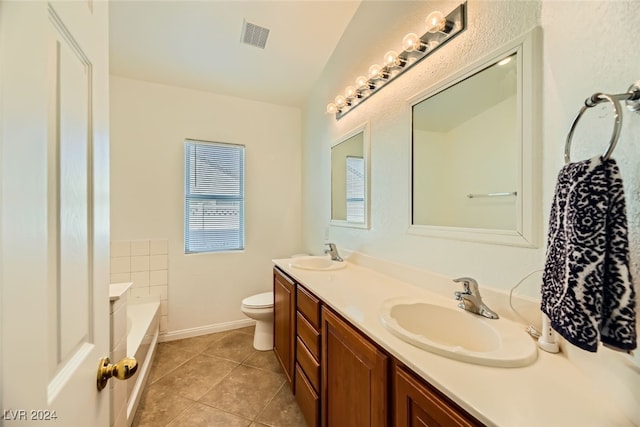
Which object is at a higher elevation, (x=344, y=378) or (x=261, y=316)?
(x=344, y=378)

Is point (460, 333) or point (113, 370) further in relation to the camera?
point (460, 333)

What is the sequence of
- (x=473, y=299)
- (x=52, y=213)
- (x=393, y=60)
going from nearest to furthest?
(x=52, y=213), (x=473, y=299), (x=393, y=60)

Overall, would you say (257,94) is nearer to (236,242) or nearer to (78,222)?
(236,242)

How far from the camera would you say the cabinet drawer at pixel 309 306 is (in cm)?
134

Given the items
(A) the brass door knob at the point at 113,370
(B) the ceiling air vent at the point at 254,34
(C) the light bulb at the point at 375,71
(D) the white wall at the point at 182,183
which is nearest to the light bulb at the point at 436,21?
(C) the light bulb at the point at 375,71

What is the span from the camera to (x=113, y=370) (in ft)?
1.96

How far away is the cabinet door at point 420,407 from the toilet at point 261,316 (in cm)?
168

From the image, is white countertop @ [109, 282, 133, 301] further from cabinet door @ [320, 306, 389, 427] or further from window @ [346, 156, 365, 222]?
window @ [346, 156, 365, 222]

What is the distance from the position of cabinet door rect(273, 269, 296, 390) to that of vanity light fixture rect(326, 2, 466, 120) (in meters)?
1.45

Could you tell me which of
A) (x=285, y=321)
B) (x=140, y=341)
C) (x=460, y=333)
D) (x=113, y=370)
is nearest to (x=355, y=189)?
(x=285, y=321)

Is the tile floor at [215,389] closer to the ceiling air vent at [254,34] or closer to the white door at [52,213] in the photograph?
the white door at [52,213]

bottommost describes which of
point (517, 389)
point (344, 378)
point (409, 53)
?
point (344, 378)

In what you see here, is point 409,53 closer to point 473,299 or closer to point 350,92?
point 350,92

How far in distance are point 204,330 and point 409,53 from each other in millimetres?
3000
